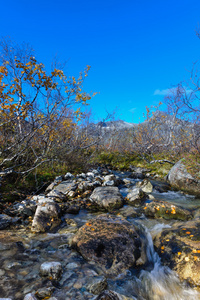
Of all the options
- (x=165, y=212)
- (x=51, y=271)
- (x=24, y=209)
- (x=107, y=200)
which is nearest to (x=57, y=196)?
(x=24, y=209)

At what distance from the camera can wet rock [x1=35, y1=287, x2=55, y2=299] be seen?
2279 mm

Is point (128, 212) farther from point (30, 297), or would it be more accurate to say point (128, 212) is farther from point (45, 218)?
point (30, 297)

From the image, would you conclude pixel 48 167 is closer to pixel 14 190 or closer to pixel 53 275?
pixel 14 190

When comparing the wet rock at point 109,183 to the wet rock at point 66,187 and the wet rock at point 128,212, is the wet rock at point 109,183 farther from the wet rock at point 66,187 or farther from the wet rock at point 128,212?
the wet rock at point 128,212

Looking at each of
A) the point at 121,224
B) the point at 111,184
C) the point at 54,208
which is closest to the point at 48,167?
the point at 111,184

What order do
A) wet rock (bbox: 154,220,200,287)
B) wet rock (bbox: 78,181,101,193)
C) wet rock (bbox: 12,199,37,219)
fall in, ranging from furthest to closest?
wet rock (bbox: 78,181,101,193) < wet rock (bbox: 12,199,37,219) < wet rock (bbox: 154,220,200,287)

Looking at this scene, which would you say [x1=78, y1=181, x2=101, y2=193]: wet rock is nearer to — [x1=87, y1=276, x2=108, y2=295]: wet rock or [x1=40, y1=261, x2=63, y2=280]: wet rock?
[x1=40, y1=261, x2=63, y2=280]: wet rock

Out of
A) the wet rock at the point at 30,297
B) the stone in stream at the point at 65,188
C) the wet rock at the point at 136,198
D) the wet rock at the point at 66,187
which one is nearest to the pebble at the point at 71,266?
the wet rock at the point at 30,297

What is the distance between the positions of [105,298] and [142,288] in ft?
3.08

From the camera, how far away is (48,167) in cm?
947

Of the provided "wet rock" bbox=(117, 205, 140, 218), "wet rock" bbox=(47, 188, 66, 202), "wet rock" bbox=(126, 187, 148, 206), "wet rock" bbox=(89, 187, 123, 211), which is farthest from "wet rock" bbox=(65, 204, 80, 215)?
"wet rock" bbox=(126, 187, 148, 206)

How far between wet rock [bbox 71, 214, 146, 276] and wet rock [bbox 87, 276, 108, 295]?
323mm

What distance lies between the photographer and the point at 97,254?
3293mm

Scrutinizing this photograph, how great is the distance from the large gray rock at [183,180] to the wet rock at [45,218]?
6.70m
